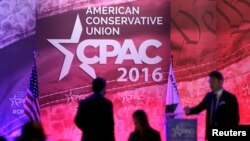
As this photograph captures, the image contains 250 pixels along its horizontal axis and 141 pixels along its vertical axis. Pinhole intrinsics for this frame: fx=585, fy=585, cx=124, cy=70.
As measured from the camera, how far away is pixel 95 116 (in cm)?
727

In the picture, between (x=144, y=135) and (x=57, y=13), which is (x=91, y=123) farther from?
(x=57, y=13)

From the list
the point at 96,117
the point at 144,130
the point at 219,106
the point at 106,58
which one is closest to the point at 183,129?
the point at 219,106

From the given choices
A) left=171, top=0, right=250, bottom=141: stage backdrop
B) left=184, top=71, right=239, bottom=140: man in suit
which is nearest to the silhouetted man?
left=184, top=71, right=239, bottom=140: man in suit

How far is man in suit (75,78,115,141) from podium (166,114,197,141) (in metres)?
1.21

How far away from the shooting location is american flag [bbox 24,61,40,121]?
8555mm

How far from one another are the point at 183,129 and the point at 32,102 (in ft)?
7.39

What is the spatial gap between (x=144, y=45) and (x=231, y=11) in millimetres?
1533

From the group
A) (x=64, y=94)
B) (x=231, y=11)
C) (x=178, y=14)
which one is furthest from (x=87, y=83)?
(x=231, y=11)

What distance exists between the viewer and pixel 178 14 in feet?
30.5

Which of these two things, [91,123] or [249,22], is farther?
[249,22]

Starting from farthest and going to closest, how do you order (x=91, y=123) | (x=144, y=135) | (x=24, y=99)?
(x=24, y=99), (x=91, y=123), (x=144, y=135)

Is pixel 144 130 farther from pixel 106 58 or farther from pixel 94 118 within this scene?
pixel 106 58

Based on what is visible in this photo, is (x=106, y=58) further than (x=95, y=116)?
Yes

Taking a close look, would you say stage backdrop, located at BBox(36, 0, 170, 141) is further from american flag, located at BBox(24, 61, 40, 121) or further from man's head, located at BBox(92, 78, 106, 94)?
man's head, located at BBox(92, 78, 106, 94)
